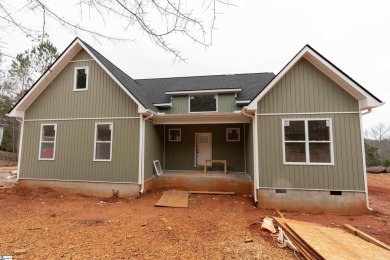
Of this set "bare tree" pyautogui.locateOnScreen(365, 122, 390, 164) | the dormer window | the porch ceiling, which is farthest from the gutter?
"bare tree" pyautogui.locateOnScreen(365, 122, 390, 164)

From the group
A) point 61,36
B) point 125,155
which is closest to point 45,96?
point 125,155

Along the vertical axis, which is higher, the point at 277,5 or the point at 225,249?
the point at 277,5

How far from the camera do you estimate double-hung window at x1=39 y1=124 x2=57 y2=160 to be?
8.59 meters

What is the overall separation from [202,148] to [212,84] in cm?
402

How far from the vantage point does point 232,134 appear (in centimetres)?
1011

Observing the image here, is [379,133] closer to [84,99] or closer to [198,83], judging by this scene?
[198,83]

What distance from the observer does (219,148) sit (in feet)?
33.3

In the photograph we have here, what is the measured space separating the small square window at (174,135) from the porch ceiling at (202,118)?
1366 millimetres

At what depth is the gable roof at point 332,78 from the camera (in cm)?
611

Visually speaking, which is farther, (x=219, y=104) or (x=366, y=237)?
(x=219, y=104)

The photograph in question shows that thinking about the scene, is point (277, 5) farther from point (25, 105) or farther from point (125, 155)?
point (25, 105)

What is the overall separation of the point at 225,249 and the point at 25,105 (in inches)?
404

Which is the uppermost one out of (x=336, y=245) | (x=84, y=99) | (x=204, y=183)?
(x=84, y=99)

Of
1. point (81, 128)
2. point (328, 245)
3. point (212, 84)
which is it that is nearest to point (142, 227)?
point (328, 245)
